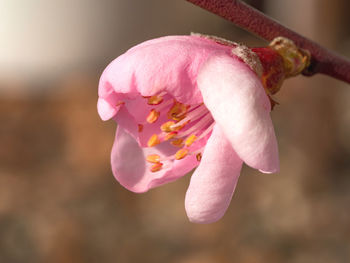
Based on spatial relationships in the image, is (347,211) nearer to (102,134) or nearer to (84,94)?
(102,134)

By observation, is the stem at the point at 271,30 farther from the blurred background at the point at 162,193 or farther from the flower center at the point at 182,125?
the blurred background at the point at 162,193

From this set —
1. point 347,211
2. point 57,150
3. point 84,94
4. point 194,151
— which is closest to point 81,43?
point 84,94

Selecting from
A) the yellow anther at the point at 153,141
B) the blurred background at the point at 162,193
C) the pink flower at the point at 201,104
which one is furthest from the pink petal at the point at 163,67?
the blurred background at the point at 162,193

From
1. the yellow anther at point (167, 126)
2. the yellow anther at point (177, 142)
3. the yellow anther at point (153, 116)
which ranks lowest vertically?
the yellow anther at point (177, 142)

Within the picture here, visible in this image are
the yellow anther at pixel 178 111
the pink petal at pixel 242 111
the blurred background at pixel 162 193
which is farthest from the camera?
the blurred background at pixel 162 193

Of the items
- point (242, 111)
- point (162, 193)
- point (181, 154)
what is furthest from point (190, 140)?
point (162, 193)

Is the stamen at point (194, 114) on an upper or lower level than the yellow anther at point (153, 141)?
upper

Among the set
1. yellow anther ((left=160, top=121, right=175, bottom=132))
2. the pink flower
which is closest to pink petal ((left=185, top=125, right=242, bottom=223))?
the pink flower

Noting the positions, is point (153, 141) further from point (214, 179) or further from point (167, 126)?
point (214, 179)
